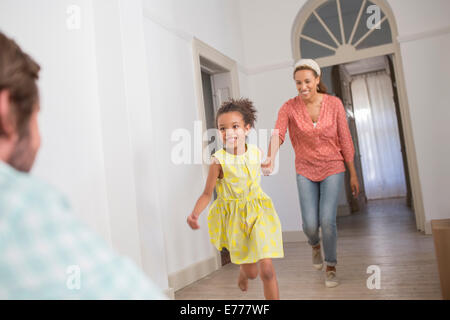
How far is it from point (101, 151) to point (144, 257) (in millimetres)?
665

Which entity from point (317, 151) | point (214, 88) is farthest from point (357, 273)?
point (214, 88)

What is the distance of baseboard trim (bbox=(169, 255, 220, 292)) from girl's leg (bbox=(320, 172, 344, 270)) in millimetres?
1049

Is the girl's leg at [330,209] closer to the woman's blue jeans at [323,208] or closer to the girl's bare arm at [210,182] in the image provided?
the woman's blue jeans at [323,208]

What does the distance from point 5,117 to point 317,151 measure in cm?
235

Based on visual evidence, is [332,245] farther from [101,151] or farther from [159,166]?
[101,151]

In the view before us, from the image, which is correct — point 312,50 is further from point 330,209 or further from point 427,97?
point 330,209

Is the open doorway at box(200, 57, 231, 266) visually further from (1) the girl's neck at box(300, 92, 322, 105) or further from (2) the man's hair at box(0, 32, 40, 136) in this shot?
(2) the man's hair at box(0, 32, 40, 136)

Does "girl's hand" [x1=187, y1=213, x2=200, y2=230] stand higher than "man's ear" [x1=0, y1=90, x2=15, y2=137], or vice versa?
"man's ear" [x1=0, y1=90, x2=15, y2=137]

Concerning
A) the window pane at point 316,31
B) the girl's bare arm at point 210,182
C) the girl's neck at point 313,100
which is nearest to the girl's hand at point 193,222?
the girl's bare arm at point 210,182

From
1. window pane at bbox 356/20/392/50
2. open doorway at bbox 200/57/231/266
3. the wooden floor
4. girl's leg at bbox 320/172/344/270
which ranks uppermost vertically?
window pane at bbox 356/20/392/50

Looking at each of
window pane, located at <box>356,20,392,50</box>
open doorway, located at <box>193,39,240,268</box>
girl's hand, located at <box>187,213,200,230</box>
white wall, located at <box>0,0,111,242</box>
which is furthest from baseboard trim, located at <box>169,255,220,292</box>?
window pane, located at <box>356,20,392,50</box>

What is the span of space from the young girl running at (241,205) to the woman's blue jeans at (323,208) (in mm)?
670

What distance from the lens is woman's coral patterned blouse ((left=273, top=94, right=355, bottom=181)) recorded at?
8.75 feet
